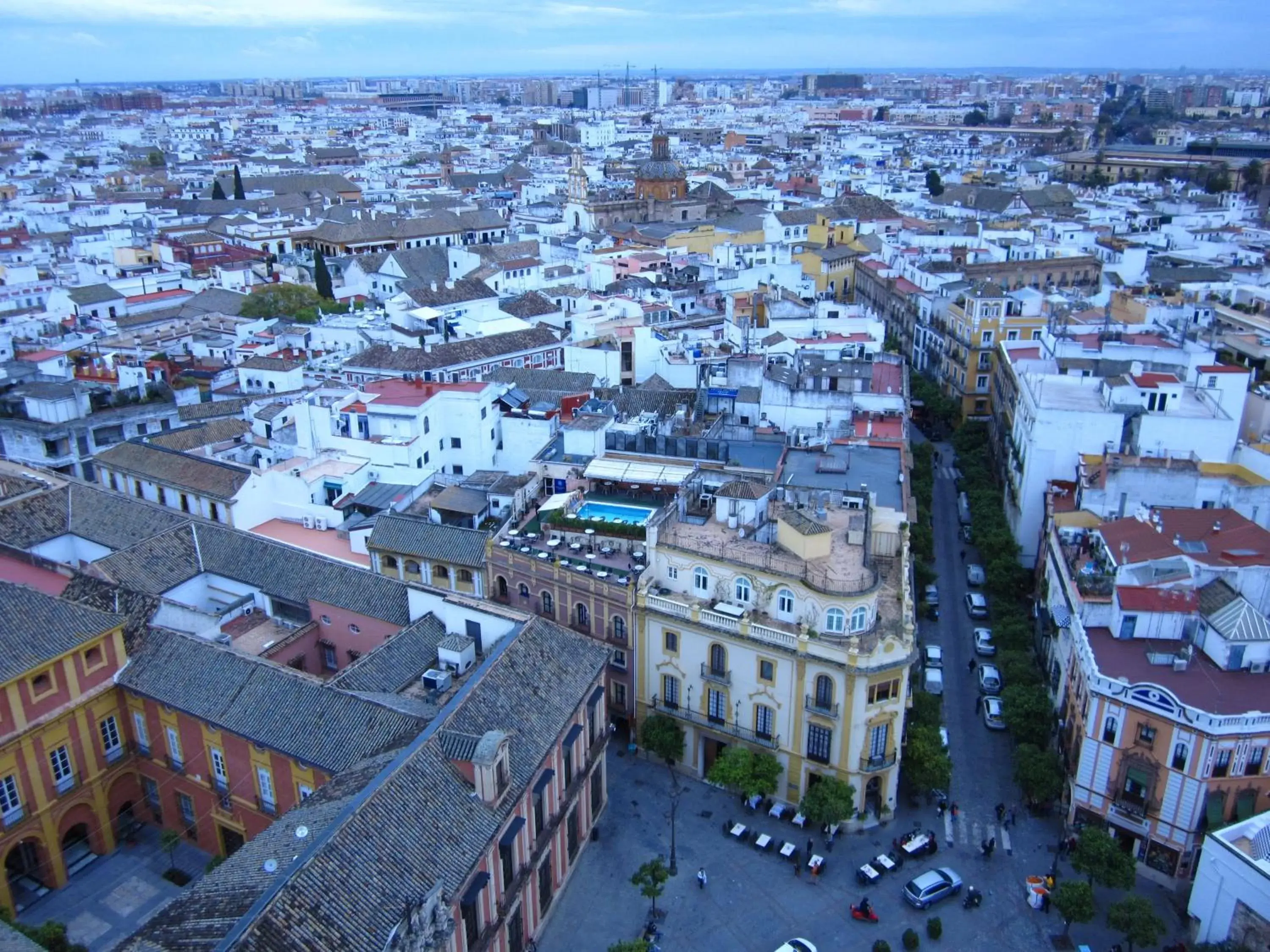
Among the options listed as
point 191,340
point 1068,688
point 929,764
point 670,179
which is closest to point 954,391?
point 1068,688

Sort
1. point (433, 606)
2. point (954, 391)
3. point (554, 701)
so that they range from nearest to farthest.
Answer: point (554, 701)
point (433, 606)
point (954, 391)

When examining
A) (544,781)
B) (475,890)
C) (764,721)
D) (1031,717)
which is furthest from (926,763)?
(475,890)

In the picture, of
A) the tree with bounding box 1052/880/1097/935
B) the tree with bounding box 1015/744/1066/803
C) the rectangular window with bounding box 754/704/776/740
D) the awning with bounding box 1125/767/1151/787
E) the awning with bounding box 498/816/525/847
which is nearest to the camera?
the awning with bounding box 498/816/525/847

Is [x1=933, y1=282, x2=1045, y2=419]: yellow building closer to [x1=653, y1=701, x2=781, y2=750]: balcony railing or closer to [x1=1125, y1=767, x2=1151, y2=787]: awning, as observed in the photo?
[x1=1125, y1=767, x2=1151, y2=787]: awning

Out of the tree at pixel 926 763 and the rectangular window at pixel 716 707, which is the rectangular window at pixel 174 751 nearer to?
the rectangular window at pixel 716 707

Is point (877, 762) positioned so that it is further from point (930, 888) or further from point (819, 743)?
point (930, 888)

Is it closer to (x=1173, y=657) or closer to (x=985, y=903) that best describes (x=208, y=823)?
(x=985, y=903)

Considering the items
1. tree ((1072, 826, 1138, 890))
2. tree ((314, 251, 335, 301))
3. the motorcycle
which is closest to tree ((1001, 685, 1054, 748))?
tree ((1072, 826, 1138, 890))

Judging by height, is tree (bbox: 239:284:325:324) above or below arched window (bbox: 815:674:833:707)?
above
